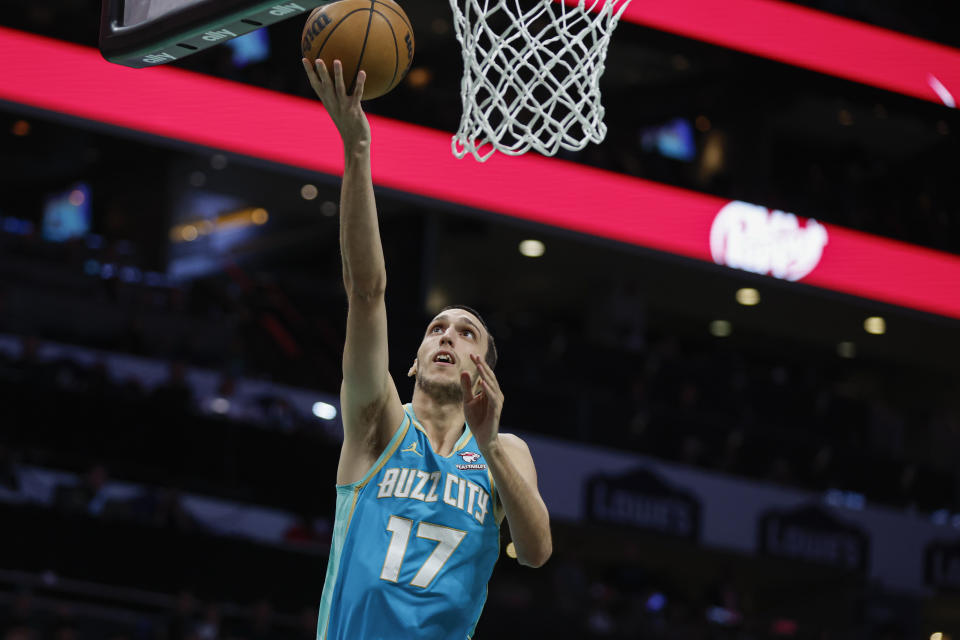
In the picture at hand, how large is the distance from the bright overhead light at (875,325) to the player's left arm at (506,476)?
15027mm

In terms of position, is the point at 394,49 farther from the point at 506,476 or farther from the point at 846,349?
the point at 846,349

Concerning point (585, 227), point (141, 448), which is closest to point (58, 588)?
point (141, 448)

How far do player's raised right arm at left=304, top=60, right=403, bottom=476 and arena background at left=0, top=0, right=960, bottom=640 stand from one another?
571 centimetres

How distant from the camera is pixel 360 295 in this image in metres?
3.21

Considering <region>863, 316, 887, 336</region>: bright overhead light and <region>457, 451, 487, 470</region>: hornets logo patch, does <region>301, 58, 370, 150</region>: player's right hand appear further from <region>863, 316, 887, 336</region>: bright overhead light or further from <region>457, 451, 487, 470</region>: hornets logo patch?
<region>863, 316, 887, 336</region>: bright overhead light

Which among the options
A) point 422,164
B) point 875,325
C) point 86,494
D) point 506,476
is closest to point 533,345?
point 422,164

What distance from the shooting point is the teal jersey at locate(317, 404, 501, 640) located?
3.27 metres

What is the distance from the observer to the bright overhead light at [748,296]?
17078mm

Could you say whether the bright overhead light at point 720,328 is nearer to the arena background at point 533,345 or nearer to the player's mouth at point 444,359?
the arena background at point 533,345

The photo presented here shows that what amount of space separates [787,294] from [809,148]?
3.96 meters

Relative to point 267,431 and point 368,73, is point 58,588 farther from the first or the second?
point 368,73

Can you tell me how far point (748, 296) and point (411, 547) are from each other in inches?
576

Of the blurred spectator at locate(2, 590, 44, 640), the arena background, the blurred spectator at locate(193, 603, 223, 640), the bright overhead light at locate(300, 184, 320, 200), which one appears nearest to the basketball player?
the blurred spectator at locate(2, 590, 44, 640)

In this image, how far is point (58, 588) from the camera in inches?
355
